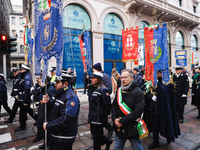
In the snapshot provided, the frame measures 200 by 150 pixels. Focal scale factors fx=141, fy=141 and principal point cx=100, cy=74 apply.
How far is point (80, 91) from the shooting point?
11219 mm

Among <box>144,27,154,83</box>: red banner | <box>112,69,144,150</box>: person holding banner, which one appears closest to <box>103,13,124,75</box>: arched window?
<box>144,27,154,83</box>: red banner

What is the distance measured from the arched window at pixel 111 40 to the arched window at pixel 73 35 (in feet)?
6.85

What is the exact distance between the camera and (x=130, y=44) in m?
7.23

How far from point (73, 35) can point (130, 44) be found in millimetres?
5773

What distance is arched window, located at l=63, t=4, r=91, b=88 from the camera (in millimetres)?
10867

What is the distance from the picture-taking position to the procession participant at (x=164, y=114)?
10.9 ft

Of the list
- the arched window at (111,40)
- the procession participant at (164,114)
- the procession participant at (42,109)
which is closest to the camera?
the procession participant at (42,109)

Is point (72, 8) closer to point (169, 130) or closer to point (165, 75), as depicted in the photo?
point (165, 75)

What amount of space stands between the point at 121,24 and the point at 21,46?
36.8 metres


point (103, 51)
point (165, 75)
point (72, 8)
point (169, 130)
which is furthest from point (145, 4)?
point (169, 130)

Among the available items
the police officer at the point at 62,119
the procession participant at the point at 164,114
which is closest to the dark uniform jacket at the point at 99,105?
the police officer at the point at 62,119

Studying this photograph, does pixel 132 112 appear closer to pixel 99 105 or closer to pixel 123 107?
pixel 123 107

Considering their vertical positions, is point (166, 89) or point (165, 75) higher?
point (165, 75)

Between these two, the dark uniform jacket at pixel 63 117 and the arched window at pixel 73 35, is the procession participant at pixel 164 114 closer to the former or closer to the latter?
the dark uniform jacket at pixel 63 117
